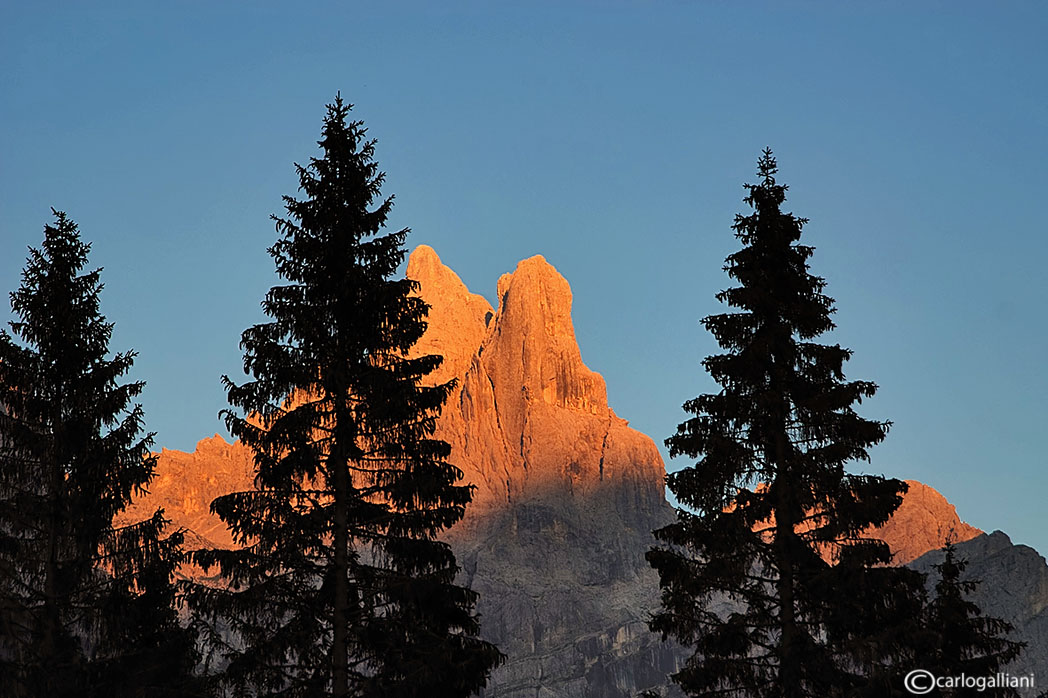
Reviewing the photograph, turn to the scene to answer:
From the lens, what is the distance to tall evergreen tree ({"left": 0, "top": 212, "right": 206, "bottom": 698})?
27953 mm

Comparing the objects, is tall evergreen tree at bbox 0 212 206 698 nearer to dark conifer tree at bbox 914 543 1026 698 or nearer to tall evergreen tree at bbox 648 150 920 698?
tall evergreen tree at bbox 648 150 920 698

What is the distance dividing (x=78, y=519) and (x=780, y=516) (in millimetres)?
14767

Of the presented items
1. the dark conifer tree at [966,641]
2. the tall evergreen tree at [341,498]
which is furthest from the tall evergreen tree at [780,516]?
the dark conifer tree at [966,641]

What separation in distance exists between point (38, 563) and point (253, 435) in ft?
20.9

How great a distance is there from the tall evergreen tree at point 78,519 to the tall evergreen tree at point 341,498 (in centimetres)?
309

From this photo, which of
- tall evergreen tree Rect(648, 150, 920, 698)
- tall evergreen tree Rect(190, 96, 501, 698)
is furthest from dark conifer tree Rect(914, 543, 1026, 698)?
tall evergreen tree Rect(190, 96, 501, 698)

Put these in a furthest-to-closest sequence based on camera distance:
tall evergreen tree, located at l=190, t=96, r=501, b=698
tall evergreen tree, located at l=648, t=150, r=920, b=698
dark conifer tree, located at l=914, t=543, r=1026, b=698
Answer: dark conifer tree, located at l=914, t=543, r=1026, b=698 → tall evergreen tree, located at l=648, t=150, r=920, b=698 → tall evergreen tree, located at l=190, t=96, r=501, b=698

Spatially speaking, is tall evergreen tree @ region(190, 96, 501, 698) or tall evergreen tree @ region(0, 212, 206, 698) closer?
tall evergreen tree @ region(190, 96, 501, 698)

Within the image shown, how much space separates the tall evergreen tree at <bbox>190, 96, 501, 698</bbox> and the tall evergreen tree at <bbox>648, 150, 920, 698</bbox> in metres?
4.98

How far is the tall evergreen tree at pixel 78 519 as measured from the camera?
28.0 meters

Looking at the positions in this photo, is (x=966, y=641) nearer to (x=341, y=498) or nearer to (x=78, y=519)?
→ (x=341, y=498)

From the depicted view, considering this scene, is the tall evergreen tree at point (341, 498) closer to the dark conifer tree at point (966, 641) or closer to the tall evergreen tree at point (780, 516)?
the tall evergreen tree at point (780, 516)

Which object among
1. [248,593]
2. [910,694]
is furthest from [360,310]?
[910,694]

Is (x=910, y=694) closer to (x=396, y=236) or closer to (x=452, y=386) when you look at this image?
(x=452, y=386)
